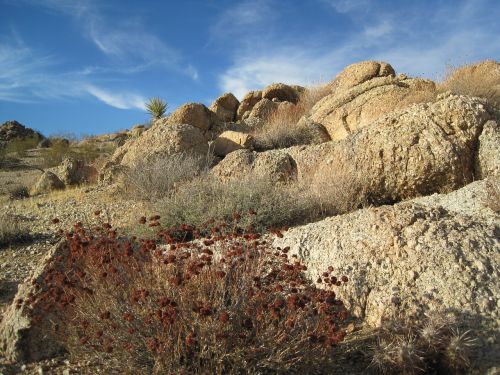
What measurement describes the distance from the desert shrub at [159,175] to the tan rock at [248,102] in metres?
8.35

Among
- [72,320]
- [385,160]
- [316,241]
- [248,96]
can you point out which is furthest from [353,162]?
[248,96]

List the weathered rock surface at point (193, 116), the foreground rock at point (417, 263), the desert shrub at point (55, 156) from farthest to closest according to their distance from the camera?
the desert shrub at point (55, 156) → the weathered rock surface at point (193, 116) → the foreground rock at point (417, 263)

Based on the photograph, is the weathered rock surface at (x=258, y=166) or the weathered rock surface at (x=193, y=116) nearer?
the weathered rock surface at (x=258, y=166)

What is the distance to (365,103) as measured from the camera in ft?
41.4

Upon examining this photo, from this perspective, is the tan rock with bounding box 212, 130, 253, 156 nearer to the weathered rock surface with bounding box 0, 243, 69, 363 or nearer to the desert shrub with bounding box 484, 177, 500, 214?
the desert shrub with bounding box 484, 177, 500, 214

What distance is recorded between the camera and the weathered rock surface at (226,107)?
18.4 meters

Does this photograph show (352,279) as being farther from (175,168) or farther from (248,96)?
(248,96)

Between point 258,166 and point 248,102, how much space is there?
34.9 ft

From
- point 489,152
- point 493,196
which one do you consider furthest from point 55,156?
point 493,196

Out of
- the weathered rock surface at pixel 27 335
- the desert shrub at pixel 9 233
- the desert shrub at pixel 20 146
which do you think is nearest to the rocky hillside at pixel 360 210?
the weathered rock surface at pixel 27 335

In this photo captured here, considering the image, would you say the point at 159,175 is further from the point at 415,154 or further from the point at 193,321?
the point at 193,321

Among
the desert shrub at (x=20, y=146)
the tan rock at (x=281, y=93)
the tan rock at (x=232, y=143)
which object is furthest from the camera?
the desert shrub at (x=20, y=146)

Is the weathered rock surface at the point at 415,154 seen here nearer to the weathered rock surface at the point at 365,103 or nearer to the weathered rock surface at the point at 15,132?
the weathered rock surface at the point at 365,103

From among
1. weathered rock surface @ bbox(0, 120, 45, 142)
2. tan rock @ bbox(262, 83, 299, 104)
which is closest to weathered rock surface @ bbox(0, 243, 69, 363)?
tan rock @ bbox(262, 83, 299, 104)
